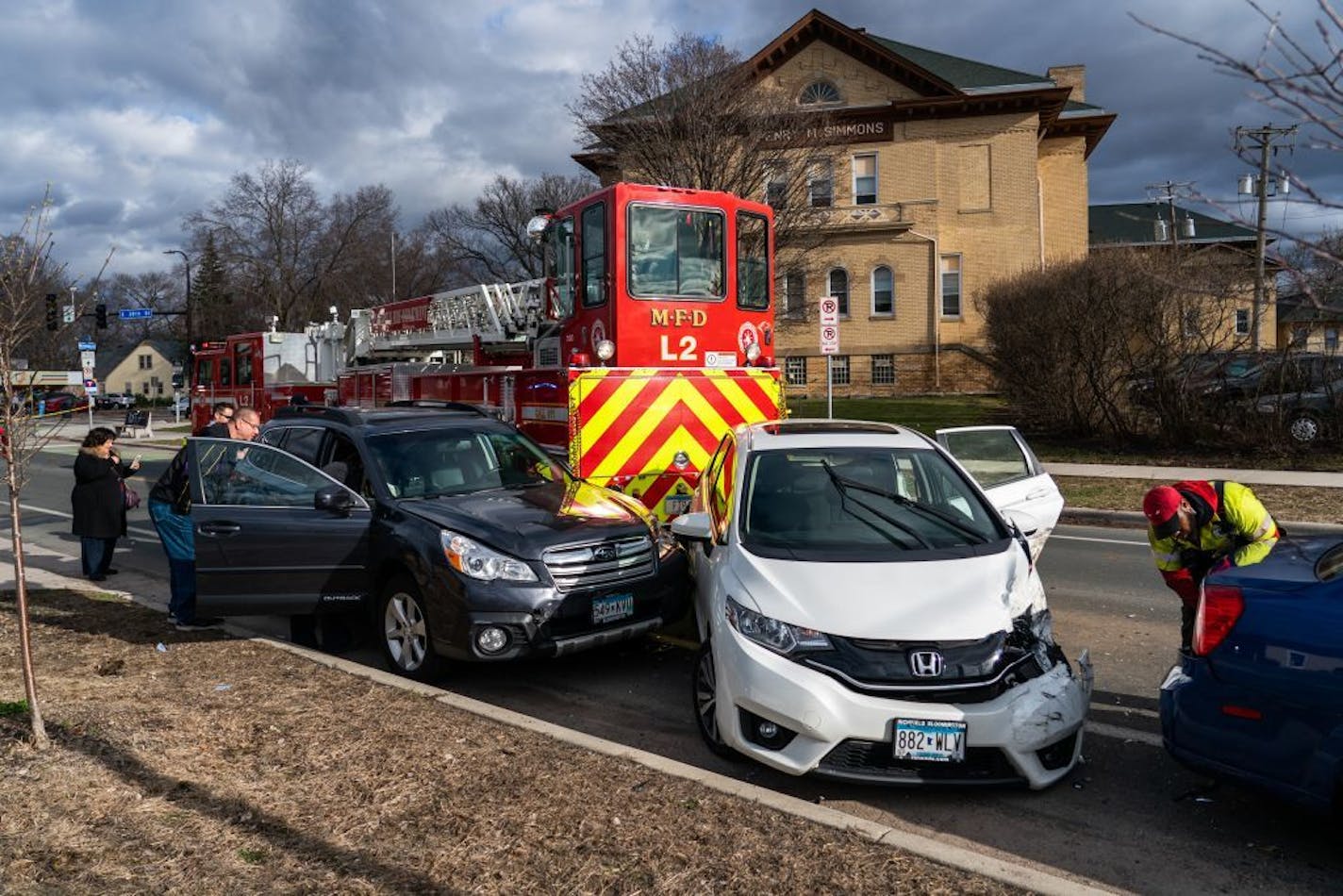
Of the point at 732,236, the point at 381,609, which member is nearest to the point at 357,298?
the point at 732,236

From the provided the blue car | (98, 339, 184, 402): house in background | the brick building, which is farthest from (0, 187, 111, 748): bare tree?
(98, 339, 184, 402): house in background

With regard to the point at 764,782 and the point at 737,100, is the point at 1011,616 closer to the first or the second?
the point at 764,782

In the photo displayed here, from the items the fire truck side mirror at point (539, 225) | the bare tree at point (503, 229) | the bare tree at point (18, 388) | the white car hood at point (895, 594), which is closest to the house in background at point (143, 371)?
the bare tree at point (503, 229)

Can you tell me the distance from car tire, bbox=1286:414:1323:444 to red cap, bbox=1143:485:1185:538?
13.4 metres

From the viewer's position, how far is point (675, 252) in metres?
10.6

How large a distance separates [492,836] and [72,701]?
10.3 ft

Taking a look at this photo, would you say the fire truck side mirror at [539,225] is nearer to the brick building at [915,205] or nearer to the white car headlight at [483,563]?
the white car headlight at [483,563]

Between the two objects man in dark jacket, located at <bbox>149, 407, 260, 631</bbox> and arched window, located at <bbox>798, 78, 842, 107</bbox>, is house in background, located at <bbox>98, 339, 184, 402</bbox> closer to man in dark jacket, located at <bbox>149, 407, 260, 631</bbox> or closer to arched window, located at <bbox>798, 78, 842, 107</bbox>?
arched window, located at <bbox>798, 78, 842, 107</bbox>

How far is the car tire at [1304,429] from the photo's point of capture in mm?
16188

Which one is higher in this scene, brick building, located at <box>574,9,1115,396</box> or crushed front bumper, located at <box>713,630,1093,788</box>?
brick building, located at <box>574,9,1115,396</box>

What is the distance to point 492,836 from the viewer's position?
3.83 m

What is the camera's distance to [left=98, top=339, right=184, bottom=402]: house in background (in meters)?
106

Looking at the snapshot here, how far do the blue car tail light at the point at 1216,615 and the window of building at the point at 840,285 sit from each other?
118 feet

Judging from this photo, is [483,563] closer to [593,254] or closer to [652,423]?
[652,423]
